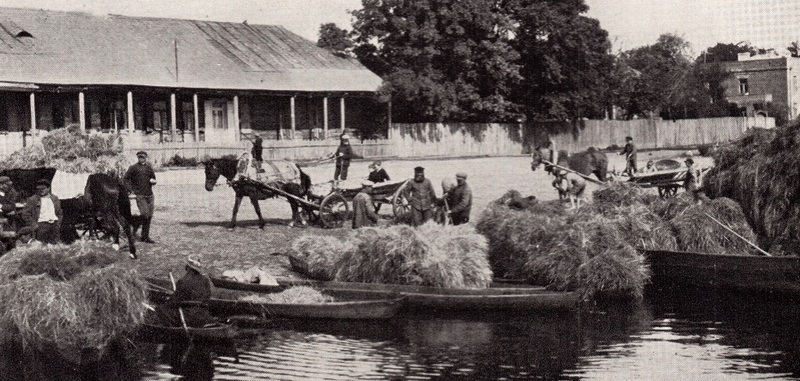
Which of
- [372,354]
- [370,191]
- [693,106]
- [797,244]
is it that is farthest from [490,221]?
[693,106]

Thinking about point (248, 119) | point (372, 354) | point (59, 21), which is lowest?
point (372, 354)

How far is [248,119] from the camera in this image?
172 ft

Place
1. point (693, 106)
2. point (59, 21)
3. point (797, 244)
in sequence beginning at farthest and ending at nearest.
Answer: point (693, 106) < point (59, 21) < point (797, 244)

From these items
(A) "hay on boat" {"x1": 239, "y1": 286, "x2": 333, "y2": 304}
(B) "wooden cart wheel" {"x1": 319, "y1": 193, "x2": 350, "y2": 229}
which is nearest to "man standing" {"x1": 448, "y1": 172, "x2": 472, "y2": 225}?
(B) "wooden cart wheel" {"x1": 319, "y1": 193, "x2": 350, "y2": 229}

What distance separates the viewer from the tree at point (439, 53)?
5356 cm

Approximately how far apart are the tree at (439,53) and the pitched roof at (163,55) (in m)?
1.85

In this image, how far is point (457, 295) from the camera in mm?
18422

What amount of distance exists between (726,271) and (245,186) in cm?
1106

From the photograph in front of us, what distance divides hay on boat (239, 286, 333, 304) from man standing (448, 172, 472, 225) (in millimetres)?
5545

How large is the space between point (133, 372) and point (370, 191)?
10651mm

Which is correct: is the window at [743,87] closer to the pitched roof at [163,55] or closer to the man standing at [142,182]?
the pitched roof at [163,55]

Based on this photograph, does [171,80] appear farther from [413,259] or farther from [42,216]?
[413,259]

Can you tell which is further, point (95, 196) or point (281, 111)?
point (281, 111)

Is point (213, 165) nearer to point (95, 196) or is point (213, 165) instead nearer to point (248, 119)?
point (95, 196)
